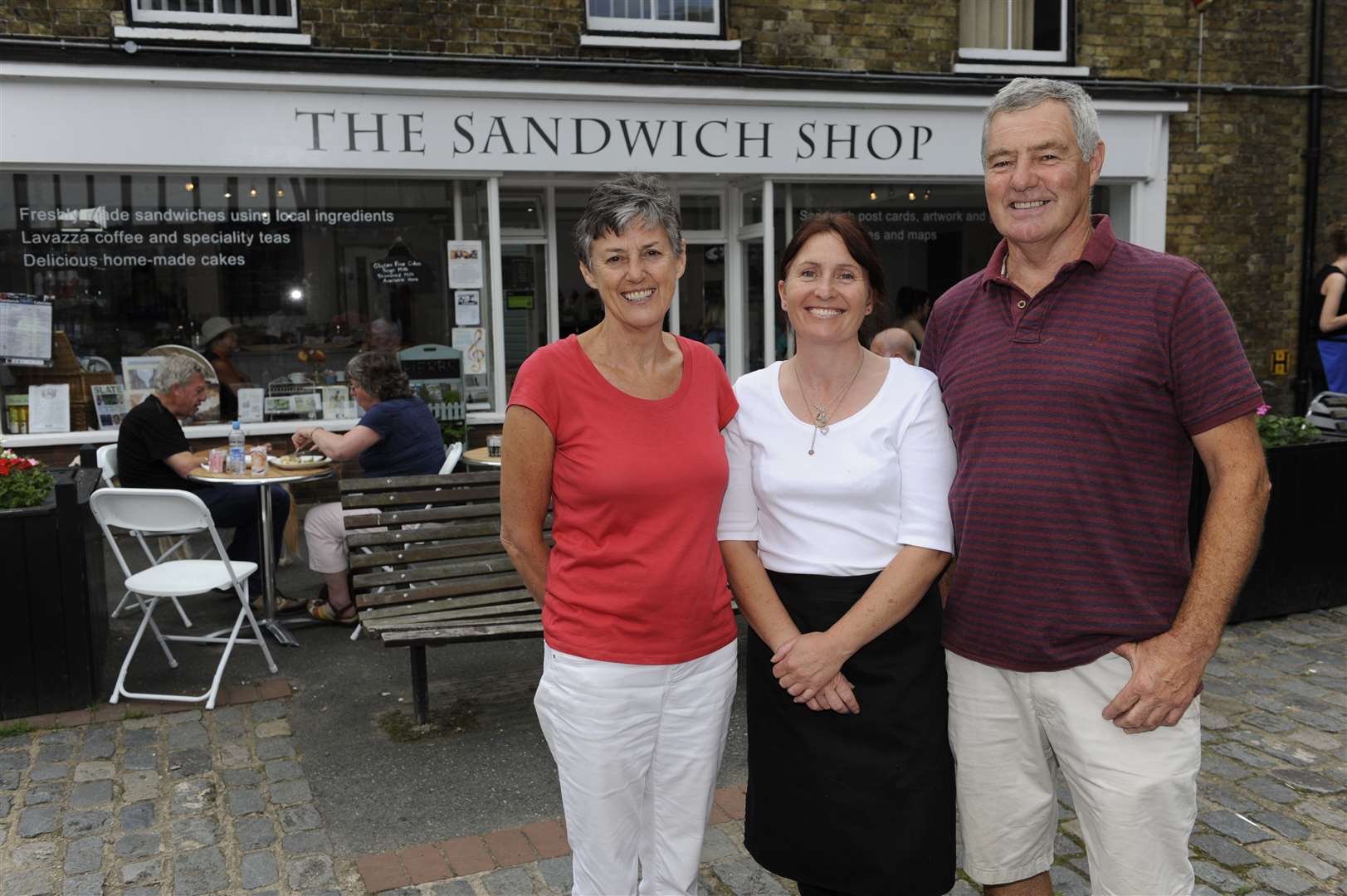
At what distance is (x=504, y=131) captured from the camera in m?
9.14

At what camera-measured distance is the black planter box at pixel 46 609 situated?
4.85m

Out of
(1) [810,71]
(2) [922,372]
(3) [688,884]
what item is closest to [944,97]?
(1) [810,71]

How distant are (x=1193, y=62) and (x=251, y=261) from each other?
8933mm

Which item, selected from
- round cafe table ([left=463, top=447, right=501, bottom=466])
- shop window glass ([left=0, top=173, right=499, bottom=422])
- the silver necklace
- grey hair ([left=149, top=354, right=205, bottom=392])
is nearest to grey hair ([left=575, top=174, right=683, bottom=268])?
the silver necklace

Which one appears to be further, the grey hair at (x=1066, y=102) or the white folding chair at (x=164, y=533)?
the white folding chair at (x=164, y=533)

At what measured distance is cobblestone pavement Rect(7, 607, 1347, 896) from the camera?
3.51 m

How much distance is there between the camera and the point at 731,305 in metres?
10.9

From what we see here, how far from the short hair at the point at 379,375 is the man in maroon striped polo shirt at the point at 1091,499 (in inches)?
178

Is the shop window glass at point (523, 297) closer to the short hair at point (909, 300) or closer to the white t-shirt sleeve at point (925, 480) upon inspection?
the short hair at point (909, 300)

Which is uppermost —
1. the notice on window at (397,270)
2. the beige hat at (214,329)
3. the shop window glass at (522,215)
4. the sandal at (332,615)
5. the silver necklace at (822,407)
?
the shop window glass at (522,215)

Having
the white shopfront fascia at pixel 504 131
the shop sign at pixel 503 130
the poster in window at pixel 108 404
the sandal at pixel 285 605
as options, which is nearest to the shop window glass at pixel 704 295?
the white shopfront fascia at pixel 504 131

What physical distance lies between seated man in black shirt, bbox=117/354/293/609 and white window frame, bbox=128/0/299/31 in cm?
332

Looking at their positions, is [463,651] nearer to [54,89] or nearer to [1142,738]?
[1142,738]

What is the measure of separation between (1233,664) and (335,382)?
7.15m
